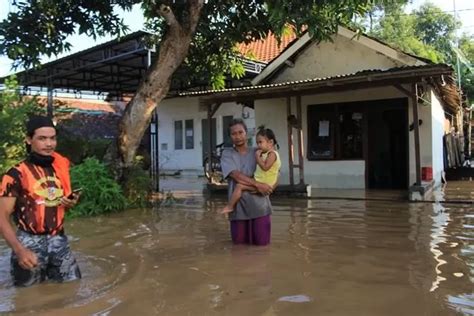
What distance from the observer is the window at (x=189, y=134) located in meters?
22.1

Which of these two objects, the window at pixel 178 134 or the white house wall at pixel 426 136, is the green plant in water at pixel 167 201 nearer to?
the white house wall at pixel 426 136

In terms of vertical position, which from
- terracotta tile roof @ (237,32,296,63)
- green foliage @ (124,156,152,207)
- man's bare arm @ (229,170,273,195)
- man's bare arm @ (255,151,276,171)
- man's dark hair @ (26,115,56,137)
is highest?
terracotta tile roof @ (237,32,296,63)

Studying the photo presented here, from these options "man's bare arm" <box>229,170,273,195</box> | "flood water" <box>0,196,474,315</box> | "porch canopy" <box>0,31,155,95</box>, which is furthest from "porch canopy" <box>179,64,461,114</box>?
"man's bare arm" <box>229,170,273,195</box>

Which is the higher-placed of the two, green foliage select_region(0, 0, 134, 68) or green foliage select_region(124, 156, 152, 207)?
green foliage select_region(0, 0, 134, 68)

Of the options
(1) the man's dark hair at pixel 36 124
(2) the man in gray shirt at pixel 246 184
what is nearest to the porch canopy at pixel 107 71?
(2) the man in gray shirt at pixel 246 184

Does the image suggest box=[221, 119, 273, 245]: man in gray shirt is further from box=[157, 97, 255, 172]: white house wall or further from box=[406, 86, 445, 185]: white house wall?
box=[157, 97, 255, 172]: white house wall

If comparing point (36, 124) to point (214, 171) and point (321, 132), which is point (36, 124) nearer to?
point (321, 132)

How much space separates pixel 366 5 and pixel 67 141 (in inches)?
316

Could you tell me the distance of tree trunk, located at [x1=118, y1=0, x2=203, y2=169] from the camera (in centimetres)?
1024

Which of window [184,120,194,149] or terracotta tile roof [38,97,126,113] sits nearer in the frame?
window [184,120,194,149]

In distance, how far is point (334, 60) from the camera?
1456cm

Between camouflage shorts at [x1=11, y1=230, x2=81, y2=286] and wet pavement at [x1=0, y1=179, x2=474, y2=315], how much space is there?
84mm

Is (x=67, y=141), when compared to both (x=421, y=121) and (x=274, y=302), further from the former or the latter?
(x=274, y=302)

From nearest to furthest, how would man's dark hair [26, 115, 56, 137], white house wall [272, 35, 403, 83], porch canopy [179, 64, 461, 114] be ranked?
man's dark hair [26, 115, 56, 137] < porch canopy [179, 64, 461, 114] < white house wall [272, 35, 403, 83]
